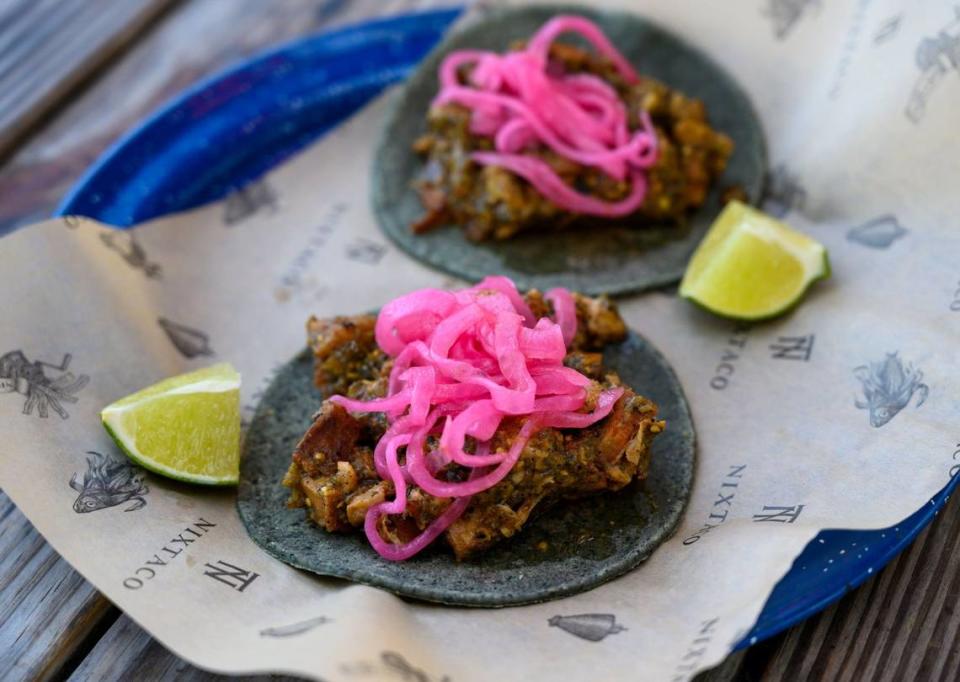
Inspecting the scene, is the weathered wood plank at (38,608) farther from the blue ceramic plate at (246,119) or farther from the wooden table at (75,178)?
the blue ceramic plate at (246,119)

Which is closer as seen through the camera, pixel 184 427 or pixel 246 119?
pixel 184 427

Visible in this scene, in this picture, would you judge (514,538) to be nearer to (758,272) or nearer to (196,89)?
(758,272)

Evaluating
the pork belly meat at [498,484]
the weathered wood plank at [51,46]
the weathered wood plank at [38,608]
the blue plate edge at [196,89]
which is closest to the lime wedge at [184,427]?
the pork belly meat at [498,484]

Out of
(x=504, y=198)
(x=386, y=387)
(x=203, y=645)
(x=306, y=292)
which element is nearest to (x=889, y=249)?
(x=504, y=198)


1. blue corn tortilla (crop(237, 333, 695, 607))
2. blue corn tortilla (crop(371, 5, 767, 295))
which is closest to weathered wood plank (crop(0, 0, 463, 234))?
blue corn tortilla (crop(371, 5, 767, 295))

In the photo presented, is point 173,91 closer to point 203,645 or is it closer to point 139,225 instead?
point 139,225

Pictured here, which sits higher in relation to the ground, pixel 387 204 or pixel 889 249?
pixel 387 204

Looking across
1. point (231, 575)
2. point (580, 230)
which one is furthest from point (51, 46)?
point (231, 575)
